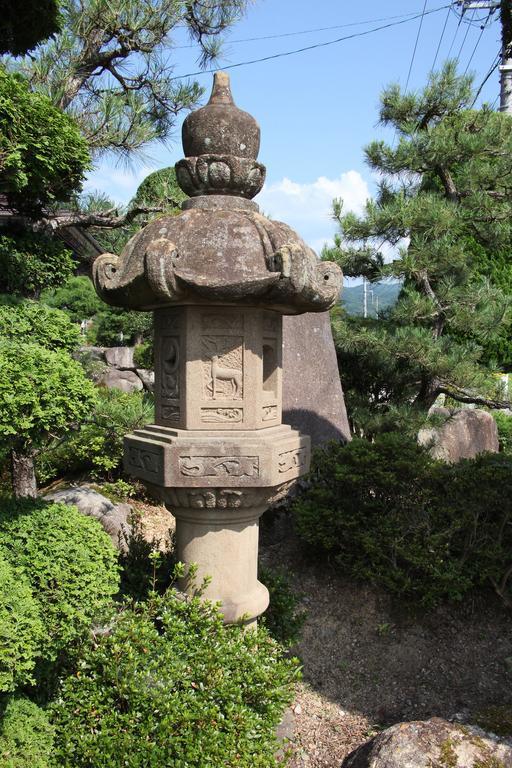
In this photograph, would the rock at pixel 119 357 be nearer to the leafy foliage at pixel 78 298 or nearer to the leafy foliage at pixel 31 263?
the leafy foliage at pixel 78 298

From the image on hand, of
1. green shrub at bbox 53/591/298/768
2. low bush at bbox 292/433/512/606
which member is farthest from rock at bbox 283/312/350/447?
green shrub at bbox 53/591/298/768

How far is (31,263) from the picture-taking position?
13.0 feet

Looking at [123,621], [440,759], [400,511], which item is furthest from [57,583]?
[400,511]

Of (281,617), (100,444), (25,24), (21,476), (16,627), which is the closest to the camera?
(16,627)

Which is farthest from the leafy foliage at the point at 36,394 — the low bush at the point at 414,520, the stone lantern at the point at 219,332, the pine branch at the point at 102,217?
the pine branch at the point at 102,217

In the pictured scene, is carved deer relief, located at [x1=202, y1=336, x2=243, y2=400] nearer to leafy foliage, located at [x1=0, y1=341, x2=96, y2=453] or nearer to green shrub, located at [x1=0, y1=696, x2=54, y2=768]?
leafy foliage, located at [x1=0, y1=341, x2=96, y2=453]

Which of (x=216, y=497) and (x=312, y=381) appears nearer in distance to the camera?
(x=216, y=497)

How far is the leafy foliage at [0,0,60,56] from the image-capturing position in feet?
11.7

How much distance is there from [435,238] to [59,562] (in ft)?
17.4

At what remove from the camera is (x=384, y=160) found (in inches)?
264

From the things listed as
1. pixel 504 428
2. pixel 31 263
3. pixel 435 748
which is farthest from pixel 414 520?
pixel 504 428

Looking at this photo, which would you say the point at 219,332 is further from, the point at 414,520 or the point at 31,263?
the point at 414,520

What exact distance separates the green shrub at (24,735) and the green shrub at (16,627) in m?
0.36

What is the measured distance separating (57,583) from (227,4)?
22.3 ft
